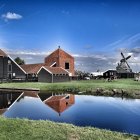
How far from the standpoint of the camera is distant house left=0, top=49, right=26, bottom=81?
68000mm

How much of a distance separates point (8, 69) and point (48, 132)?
5570 centimetres

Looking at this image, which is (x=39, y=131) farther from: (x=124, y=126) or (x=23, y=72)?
(x=23, y=72)

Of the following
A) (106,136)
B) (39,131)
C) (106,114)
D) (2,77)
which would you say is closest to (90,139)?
(106,136)

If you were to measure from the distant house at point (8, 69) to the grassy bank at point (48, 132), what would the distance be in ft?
171

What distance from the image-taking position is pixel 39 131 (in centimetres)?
1554

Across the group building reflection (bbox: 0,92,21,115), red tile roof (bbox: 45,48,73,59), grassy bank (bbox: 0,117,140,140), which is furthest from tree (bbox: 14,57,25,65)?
grassy bank (bbox: 0,117,140,140)

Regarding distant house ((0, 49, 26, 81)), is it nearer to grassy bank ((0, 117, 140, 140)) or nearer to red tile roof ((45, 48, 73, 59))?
red tile roof ((45, 48, 73, 59))

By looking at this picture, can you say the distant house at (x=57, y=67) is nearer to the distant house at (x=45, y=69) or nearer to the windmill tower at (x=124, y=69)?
the distant house at (x=45, y=69)

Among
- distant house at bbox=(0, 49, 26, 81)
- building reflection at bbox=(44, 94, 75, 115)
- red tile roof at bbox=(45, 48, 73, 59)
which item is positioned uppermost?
red tile roof at bbox=(45, 48, 73, 59)

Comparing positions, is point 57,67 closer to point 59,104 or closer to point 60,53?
point 60,53

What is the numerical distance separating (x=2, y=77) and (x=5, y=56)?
4.84 metres

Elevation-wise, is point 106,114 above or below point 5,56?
below

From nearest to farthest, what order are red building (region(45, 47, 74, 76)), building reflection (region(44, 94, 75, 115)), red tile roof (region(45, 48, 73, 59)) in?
building reflection (region(44, 94, 75, 115)) < red building (region(45, 47, 74, 76)) < red tile roof (region(45, 48, 73, 59))

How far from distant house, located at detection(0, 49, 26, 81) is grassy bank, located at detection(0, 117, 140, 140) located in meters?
52.2
